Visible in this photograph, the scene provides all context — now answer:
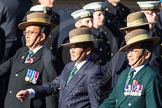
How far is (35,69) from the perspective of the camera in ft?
20.7

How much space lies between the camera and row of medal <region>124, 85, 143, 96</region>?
17.1 feet

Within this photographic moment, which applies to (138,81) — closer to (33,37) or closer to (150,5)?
(33,37)

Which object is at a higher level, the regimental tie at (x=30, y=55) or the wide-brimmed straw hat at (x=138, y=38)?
the wide-brimmed straw hat at (x=138, y=38)

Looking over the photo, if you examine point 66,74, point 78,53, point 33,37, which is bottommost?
point 66,74

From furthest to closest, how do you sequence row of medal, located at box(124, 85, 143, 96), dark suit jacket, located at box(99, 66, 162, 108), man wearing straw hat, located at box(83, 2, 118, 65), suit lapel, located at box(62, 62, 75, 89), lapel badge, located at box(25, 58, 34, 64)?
man wearing straw hat, located at box(83, 2, 118, 65) → lapel badge, located at box(25, 58, 34, 64) → suit lapel, located at box(62, 62, 75, 89) → row of medal, located at box(124, 85, 143, 96) → dark suit jacket, located at box(99, 66, 162, 108)

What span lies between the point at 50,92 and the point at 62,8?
2.26m

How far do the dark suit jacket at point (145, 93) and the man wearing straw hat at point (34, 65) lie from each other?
1.06m

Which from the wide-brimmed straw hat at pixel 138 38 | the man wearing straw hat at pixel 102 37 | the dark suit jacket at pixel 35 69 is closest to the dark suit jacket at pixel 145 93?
the wide-brimmed straw hat at pixel 138 38

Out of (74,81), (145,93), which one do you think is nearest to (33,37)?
(74,81)

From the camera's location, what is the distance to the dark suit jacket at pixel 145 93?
16.7 ft

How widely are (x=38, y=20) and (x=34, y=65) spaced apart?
0.48 meters

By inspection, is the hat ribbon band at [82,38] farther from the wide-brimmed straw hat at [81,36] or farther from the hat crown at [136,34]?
the hat crown at [136,34]

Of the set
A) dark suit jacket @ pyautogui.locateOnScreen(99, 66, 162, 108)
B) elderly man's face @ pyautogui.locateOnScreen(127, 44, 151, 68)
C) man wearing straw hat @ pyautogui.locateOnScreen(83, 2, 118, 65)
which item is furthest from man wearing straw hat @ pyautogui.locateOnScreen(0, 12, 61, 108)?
elderly man's face @ pyautogui.locateOnScreen(127, 44, 151, 68)

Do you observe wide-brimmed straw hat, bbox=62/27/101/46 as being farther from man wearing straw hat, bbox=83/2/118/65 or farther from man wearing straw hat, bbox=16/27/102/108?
man wearing straw hat, bbox=83/2/118/65
